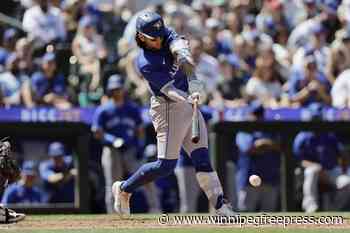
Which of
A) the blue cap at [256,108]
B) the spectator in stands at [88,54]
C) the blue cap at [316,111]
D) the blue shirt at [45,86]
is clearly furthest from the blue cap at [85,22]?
the blue cap at [316,111]

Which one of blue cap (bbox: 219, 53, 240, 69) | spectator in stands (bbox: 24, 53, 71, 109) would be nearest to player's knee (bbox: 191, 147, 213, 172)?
spectator in stands (bbox: 24, 53, 71, 109)

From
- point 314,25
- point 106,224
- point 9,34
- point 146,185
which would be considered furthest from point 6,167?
point 314,25

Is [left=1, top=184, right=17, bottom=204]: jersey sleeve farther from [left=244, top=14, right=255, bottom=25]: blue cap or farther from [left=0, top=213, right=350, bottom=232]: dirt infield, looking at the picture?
[left=244, top=14, right=255, bottom=25]: blue cap

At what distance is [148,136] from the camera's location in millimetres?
13750

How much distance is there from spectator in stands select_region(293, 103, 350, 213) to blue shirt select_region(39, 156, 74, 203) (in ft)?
10.2

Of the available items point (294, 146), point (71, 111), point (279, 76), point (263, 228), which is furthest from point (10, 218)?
point (279, 76)

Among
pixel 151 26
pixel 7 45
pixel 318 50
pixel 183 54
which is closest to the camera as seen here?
→ pixel 183 54

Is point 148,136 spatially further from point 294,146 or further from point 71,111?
point 294,146

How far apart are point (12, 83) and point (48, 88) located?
505 mm

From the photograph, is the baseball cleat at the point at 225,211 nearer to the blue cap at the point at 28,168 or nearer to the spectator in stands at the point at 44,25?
the blue cap at the point at 28,168

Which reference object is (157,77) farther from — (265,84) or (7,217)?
(265,84)

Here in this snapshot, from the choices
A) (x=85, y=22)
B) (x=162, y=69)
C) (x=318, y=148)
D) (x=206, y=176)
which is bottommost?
(x=206, y=176)

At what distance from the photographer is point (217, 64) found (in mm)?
14758

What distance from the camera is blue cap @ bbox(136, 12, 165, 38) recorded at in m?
9.12
